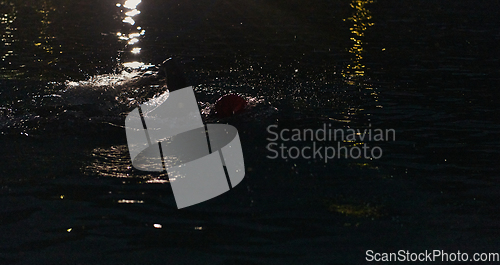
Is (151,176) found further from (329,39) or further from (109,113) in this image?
(329,39)

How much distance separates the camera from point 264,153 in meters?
10.0

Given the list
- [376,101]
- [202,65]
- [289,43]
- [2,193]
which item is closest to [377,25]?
[289,43]

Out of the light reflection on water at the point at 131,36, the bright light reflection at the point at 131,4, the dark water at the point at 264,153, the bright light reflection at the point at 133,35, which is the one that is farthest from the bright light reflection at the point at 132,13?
the dark water at the point at 264,153

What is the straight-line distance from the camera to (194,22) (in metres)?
29.5

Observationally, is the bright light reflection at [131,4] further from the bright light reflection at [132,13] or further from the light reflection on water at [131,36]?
the bright light reflection at [132,13]

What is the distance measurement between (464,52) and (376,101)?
30.9 feet

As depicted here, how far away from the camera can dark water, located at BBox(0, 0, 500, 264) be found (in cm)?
679

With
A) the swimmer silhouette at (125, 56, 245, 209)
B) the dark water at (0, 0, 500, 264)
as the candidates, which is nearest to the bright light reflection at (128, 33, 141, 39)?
the dark water at (0, 0, 500, 264)

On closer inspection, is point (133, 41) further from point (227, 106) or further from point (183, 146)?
point (183, 146)

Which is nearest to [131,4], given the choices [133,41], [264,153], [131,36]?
[131,36]

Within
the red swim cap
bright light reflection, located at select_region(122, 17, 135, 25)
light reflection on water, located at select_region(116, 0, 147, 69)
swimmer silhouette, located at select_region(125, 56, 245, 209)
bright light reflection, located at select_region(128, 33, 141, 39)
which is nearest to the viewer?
swimmer silhouette, located at select_region(125, 56, 245, 209)

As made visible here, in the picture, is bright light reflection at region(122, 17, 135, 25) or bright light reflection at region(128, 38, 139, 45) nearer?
bright light reflection at region(128, 38, 139, 45)

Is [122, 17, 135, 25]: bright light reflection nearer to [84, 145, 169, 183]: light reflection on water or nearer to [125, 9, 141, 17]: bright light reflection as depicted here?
[125, 9, 141, 17]: bright light reflection

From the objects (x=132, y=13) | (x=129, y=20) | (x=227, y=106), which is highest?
(x=132, y=13)
